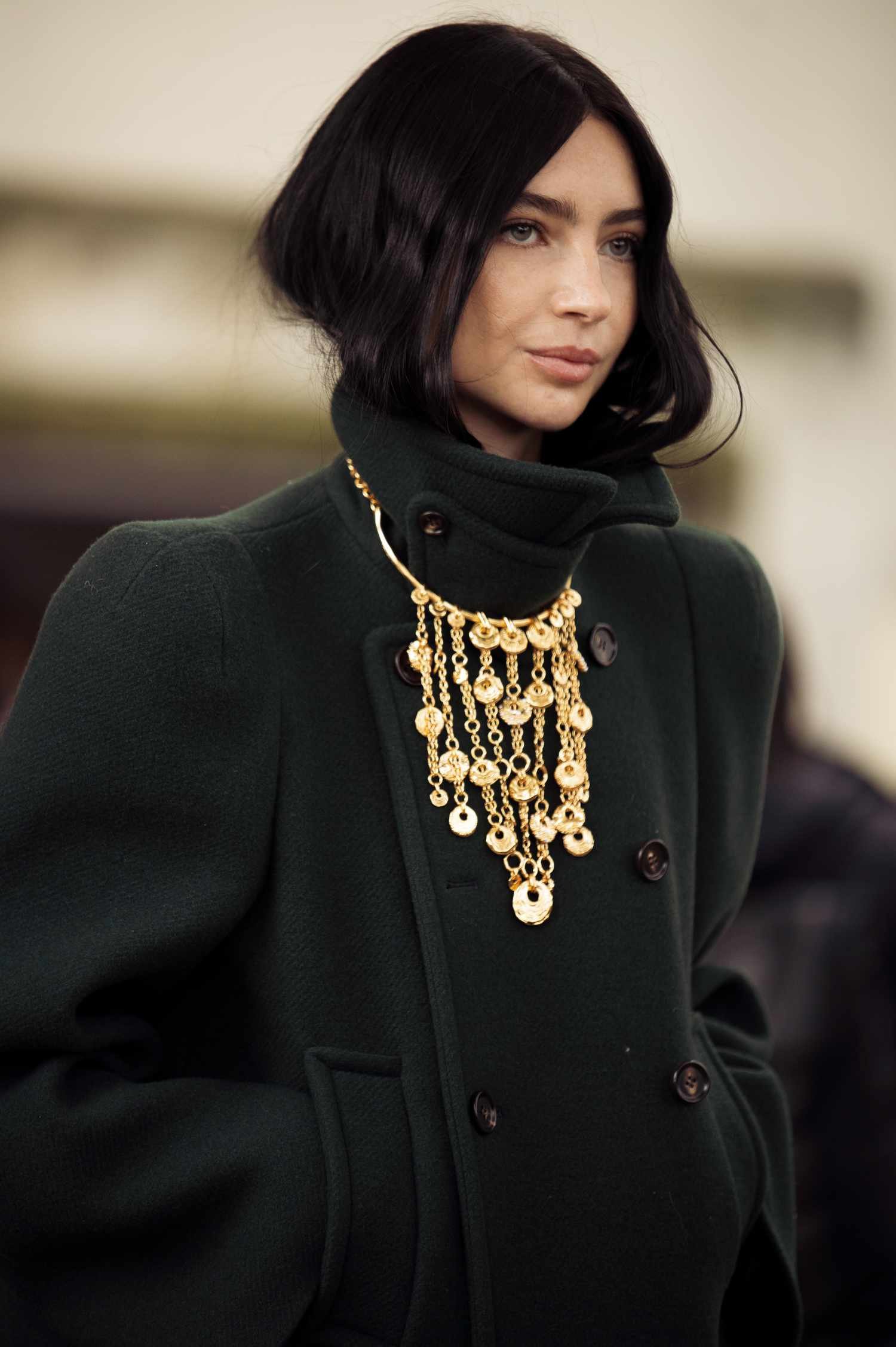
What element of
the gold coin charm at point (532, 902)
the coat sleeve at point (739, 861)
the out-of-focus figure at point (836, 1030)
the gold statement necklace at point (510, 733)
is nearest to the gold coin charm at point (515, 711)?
the gold statement necklace at point (510, 733)

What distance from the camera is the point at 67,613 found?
1.05 m

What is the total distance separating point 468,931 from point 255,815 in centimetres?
18

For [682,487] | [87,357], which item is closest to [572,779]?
[87,357]

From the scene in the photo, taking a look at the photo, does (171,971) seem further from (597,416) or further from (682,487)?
(682,487)

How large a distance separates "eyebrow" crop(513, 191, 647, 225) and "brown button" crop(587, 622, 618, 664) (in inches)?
12.7

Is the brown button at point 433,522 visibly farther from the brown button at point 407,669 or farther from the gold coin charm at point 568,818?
the gold coin charm at point 568,818

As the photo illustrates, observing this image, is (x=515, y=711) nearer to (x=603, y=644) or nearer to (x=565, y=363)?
(x=603, y=644)

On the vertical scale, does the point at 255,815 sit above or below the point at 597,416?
below

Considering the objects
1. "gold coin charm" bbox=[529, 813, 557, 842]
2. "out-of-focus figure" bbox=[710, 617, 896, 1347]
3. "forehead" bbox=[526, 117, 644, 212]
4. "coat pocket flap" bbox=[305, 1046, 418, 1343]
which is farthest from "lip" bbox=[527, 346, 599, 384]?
"out-of-focus figure" bbox=[710, 617, 896, 1347]

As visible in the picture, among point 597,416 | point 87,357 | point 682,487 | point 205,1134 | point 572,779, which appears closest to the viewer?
point 205,1134

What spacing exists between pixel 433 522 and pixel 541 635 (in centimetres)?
14

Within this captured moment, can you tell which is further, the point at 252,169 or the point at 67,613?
the point at 252,169

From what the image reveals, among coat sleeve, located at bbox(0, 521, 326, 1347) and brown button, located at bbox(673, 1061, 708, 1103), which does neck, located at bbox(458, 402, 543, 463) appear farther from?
brown button, located at bbox(673, 1061, 708, 1103)

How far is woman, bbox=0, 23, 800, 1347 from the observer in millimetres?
1006
